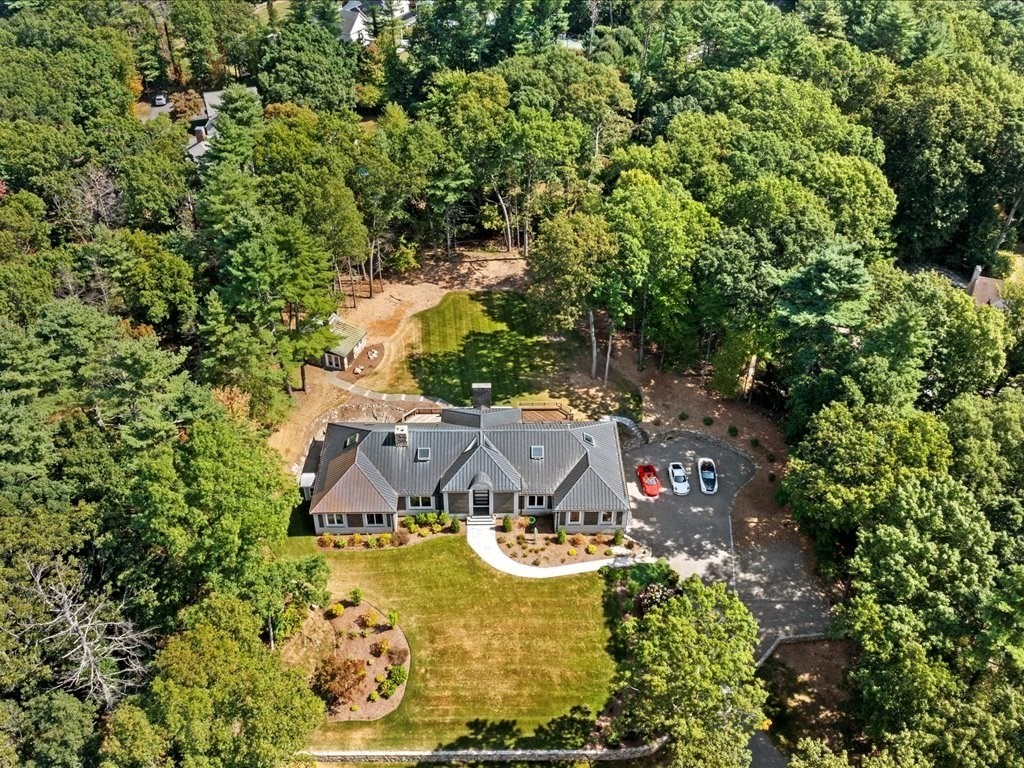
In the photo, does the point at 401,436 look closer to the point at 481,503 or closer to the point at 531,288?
the point at 481,503

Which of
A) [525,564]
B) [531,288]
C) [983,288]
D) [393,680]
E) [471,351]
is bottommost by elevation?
[393,680]

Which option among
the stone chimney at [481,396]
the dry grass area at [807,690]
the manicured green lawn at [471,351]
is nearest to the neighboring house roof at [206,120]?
the manicured green lawn at [471,351]

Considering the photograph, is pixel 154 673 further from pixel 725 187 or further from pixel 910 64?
pixel 910 64

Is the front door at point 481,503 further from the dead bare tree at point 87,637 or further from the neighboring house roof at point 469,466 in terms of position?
the dead bare tree at point 87,637

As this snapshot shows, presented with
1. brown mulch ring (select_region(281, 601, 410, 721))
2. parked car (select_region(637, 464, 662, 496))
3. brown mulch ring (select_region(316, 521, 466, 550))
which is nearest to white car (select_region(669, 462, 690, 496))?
parked car (select_region(637, 464, 662, 496))

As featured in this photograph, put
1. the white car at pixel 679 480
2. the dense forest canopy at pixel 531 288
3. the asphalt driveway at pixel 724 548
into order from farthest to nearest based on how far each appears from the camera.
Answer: the white car at pixel 679 480, the asphalt driveway at pixel 724 548, the dense forest canopy at pixel 531 288

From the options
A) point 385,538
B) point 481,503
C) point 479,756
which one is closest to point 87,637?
point 385,538

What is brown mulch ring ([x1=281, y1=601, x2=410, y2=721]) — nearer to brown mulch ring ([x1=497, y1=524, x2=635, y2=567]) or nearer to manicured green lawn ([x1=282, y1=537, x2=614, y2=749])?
manicured green lawn ([x1=282, y1=537, x2=614, y2=749])
